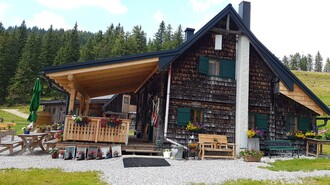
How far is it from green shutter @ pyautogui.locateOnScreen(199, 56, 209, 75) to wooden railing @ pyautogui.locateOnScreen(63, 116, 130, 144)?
4.22 meters

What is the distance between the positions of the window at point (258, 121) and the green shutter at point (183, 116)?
3.33m

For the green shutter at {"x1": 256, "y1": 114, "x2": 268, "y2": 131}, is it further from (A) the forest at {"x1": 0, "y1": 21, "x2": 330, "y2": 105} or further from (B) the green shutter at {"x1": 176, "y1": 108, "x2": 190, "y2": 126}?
(A) the forest at {"x1": 0, "y1": 21, "x2": 330, "y2": 105}

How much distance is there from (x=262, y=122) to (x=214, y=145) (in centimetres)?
301

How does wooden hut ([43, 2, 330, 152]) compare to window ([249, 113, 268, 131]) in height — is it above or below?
above

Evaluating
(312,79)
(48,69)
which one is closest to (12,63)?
(48,69)

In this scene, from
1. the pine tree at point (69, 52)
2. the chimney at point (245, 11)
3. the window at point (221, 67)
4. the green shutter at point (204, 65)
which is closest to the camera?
the green shutter at point (204, 65)

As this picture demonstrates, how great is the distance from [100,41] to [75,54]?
13068 mm

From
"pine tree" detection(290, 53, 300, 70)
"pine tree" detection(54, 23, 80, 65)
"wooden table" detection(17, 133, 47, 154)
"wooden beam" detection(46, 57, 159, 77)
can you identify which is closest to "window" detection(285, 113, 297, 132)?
"wooden beam" detection(46, 57, 159, 77)

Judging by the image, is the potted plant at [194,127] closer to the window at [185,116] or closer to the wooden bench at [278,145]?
the window at [185,116]

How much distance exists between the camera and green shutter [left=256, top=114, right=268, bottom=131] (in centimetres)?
1239

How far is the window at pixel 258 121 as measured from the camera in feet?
40.7

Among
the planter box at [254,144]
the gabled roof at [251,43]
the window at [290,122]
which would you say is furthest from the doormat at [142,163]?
the window at [290,122]

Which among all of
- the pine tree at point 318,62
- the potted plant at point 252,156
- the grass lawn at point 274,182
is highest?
the pine tree at point 318,62

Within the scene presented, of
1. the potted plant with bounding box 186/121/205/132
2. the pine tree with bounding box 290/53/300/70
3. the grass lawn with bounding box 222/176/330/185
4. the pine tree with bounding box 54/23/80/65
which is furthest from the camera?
the pine tree with bounding box 290/53/300/70
